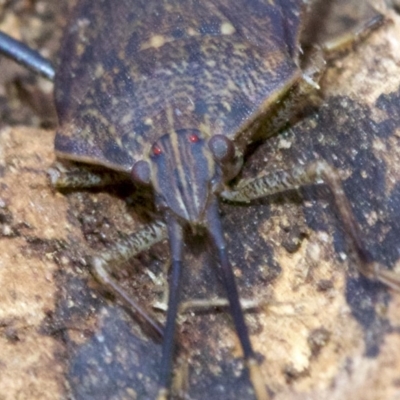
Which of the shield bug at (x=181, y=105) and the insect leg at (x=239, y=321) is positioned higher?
the shield bug at (x=181, y=105)

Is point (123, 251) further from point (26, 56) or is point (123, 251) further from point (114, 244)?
point (26, 56)

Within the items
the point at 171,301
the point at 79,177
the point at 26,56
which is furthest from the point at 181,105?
the point at 26,56

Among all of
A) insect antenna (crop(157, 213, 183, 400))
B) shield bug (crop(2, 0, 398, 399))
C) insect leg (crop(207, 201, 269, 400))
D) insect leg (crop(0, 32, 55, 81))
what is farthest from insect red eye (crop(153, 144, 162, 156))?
insect leg (crop(0, 32, 55, 81))

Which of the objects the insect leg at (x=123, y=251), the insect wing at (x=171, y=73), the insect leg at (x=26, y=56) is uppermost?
the insect leg at (x=26, y=56)

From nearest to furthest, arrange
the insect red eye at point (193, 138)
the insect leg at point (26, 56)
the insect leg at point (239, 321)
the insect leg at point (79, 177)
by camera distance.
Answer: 1. the insect leg at point (239, 321)
2. the insect red eye at point (193, 138)
3. the insect leg at point (79, 177)
4. the insect leg at point (26, 56)

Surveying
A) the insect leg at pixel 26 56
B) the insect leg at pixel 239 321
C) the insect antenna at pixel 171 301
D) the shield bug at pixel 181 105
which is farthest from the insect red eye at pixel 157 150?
the insect leg at pixel 26 56

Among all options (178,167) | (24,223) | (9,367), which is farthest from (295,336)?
(24,223)

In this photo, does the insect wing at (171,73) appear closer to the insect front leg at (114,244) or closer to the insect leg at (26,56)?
the insect front leg at (114,244)

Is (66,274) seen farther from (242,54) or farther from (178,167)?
(242,54)
